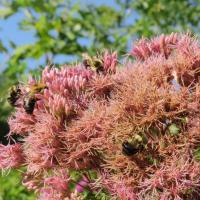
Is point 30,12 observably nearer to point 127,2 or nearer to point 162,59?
point 127,2

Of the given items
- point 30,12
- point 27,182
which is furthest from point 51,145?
point 30,12

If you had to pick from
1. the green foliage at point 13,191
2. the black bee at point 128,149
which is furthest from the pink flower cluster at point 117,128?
the green foliage at point 13,191

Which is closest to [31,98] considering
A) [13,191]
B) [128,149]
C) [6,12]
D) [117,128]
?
[117,128]

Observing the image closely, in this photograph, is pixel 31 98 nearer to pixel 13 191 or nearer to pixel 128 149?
pixel 128 149

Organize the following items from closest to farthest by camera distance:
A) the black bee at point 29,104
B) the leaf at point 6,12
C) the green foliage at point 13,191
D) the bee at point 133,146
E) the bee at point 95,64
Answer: the bee at point 133,146 → the black bee at point 29,104 → the bee at point 95,64 → the green foliage at point 13,191 → the leaf at point 6,12

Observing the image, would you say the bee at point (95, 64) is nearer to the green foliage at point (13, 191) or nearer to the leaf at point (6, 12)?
the green foliage at point (13, 191)

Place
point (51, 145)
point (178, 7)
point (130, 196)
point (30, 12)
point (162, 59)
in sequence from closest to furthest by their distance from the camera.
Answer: point (130, 196) < point (51, 145) < point (162, 59) < point (30, 12) < point (178, 7)

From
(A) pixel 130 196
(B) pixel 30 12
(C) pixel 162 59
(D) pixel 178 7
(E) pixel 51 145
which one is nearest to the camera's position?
(A) pixel 130 196
